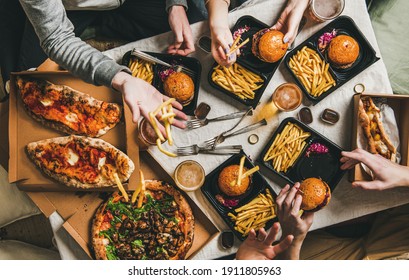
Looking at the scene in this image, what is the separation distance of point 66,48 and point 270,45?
3.61 feet

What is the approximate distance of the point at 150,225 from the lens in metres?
2.43

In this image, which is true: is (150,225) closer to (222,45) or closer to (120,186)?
(120,186)

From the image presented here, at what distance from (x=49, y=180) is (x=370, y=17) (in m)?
2.25

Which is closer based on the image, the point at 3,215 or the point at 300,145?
the point at 300,145

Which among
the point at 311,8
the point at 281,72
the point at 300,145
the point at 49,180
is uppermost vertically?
the point at 311,8

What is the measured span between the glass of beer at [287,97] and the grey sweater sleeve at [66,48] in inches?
35.5

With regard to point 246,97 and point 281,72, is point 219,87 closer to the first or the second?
point 246,97

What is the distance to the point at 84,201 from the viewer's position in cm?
242

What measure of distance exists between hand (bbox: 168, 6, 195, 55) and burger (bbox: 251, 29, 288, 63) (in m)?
0.39

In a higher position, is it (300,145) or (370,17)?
(370,17)

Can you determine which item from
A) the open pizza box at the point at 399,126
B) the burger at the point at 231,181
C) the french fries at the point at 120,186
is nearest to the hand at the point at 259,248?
the burger at the point at 231,181

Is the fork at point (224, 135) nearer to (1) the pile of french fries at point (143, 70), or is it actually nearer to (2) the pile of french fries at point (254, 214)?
(2) the pile of french fries at point (254, 214)

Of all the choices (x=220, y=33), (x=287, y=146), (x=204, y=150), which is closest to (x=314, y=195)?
(x=287, y=146)
